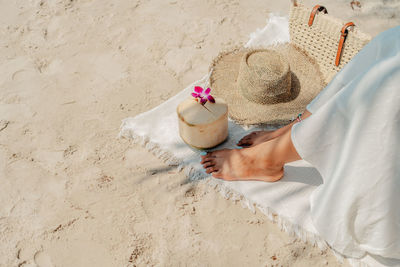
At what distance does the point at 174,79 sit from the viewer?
2.25 meters

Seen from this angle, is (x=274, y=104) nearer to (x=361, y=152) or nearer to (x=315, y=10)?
(x=315, y=10)

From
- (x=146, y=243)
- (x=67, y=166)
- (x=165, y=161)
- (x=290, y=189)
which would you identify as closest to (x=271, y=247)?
(x=290, y=189)

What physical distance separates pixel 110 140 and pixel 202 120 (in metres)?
0.56

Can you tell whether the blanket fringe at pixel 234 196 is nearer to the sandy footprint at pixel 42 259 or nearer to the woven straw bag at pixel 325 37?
the sandy footprint at pixel 42 259

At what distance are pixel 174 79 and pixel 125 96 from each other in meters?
0.32

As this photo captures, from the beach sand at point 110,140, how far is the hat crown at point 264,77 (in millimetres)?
433

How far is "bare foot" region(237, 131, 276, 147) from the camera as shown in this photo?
5.82 ft

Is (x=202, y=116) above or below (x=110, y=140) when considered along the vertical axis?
above

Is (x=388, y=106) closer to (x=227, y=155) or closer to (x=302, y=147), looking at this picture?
(x=302, y=147)

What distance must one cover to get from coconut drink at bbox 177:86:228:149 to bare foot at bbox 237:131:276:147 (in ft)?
0.44

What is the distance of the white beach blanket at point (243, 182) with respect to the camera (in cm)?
156

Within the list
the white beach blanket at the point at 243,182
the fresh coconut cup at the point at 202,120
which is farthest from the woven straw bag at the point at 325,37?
the fresh coconut cup at the point at 202,120

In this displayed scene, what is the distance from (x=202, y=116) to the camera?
1.67 m

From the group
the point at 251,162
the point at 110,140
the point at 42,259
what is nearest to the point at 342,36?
the point at 251,162
